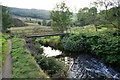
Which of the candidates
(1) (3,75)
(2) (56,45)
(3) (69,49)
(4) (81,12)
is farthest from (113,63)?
(4) (81,12)

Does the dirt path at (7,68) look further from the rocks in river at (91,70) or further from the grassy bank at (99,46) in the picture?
the grassy bank at (99,46)

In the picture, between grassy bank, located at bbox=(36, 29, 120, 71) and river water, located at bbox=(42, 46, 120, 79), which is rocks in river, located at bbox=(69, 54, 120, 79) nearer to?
river water, located at bbox=(42, 46, 120, 79)

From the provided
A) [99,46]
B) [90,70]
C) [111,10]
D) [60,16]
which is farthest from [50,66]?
[60,16]

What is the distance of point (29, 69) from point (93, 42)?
31.3 feet

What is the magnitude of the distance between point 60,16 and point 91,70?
1368cm

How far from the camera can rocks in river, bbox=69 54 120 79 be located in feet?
30.1

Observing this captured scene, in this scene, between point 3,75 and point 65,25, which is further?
point 65,25

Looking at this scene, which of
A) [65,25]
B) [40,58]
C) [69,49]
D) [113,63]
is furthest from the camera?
[65,25]

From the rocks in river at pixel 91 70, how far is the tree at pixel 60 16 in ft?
37.6

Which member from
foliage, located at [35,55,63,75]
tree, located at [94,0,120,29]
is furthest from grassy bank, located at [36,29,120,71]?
foliage, located at [35,55,63,75]

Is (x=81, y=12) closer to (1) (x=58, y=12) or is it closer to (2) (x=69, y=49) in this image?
(1) (x=58, y=12)

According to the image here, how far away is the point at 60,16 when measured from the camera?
21.3m

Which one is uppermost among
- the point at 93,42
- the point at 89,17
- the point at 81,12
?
the point at 81,12

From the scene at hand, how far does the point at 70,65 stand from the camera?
11.4 metres
